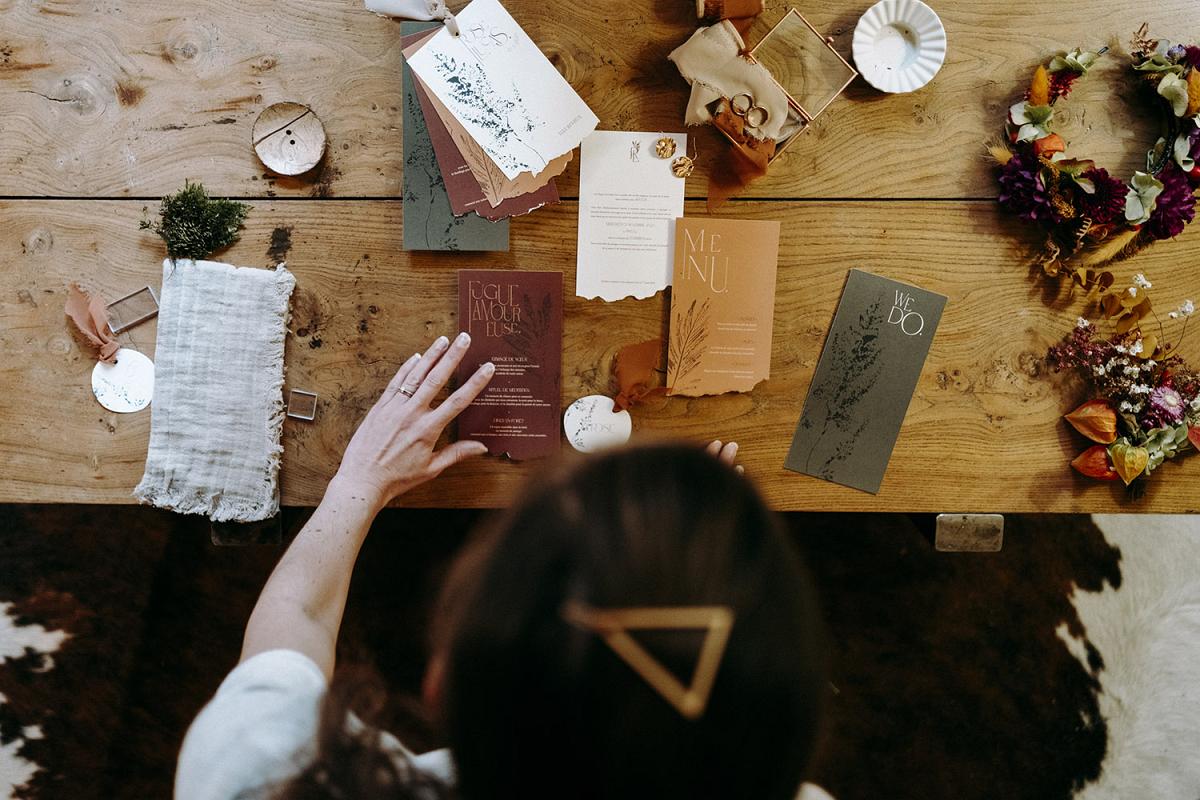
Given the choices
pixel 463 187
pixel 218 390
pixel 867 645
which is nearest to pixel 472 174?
pixel 463 187

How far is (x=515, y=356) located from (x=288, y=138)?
0.49m

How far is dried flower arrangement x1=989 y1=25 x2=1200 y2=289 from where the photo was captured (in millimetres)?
1140

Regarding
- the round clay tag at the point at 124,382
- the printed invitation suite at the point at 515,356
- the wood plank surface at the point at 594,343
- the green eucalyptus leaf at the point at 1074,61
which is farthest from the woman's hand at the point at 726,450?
the round clay tag at the point at 124,382

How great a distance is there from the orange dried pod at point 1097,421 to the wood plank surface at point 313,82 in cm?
52

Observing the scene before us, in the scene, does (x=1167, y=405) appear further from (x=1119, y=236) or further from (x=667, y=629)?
(x=667, y=629)

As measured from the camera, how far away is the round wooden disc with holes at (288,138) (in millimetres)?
1155

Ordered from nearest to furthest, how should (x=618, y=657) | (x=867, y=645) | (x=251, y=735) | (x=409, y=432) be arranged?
(x=618, y=657), (x=251, y=735), (x=409, y=432), (x=867, y=645)

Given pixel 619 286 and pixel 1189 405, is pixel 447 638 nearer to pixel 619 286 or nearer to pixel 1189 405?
pixel 619 286

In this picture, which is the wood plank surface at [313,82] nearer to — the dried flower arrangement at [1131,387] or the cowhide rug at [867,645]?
the dried flower arrangement at [1131,387]

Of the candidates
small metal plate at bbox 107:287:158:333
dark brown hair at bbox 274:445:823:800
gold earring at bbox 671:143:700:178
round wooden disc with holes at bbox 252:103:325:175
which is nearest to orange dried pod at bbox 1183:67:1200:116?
gold earring at bbox 671:143:700:178

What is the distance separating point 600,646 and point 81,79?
123 cm

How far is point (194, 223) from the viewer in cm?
115

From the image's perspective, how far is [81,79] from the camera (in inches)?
45.4

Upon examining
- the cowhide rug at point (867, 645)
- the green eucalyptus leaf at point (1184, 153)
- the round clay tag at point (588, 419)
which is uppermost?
the green eucalyptus leaf at point (1184, 153)
